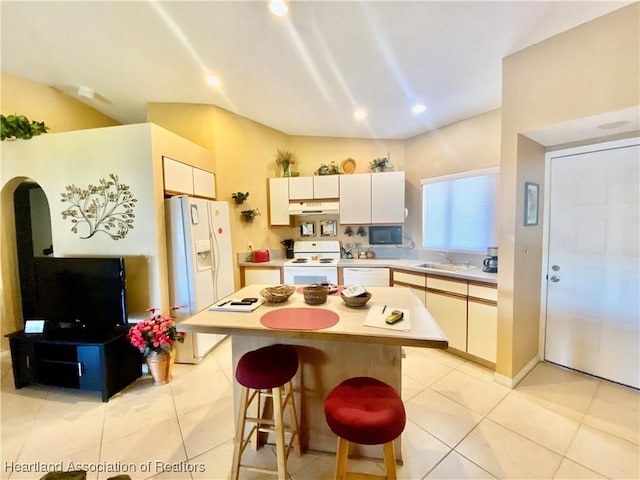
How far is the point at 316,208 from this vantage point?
385cm

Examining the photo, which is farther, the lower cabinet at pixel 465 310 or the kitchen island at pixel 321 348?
the lower cabinet at pixel 465 310

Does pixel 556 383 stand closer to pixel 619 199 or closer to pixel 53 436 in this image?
pixel 619 199

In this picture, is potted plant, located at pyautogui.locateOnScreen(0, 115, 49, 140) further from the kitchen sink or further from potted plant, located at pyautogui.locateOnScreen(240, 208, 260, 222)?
→ the kitchen sink

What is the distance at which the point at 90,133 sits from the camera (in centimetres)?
251

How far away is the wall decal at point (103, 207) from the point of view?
8.20 feet

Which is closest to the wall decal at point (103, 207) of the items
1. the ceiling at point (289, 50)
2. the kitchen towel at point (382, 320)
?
the ceiling at point (289, 50)

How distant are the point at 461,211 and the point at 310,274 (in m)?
2.11

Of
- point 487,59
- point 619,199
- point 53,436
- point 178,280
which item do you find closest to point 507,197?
point 619,199

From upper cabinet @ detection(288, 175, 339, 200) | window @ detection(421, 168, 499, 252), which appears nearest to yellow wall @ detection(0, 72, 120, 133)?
upper cabinet @ detection(288, 175, 339, 200)

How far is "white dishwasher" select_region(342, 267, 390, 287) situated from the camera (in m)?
3.44

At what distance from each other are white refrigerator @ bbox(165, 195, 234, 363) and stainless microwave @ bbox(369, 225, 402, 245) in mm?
2305

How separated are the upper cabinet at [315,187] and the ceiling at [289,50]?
905mm

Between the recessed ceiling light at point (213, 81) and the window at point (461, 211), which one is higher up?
the recessed ceiling light at point (213, 81)

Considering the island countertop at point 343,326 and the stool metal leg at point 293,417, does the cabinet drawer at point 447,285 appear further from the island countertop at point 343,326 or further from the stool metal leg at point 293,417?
the stool metal leg at point 293,417
